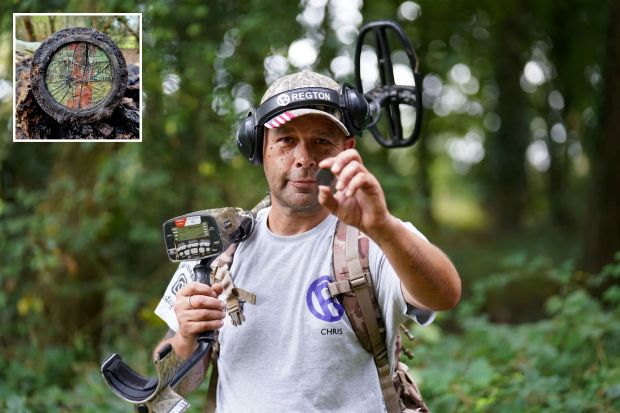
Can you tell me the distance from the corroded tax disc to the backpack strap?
1.42 m

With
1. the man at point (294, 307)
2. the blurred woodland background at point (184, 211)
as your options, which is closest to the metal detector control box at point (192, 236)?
the man at point (294, 307)

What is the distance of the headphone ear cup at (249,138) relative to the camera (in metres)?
2.86

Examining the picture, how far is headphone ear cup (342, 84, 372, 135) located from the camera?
2691 mm

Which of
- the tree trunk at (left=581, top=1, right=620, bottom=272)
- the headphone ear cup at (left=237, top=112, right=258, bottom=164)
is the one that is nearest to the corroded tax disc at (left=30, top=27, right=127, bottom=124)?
the headphone ear cup at (left=237, top=112, right=258, bottom=164)

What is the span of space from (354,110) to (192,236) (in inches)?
29.1

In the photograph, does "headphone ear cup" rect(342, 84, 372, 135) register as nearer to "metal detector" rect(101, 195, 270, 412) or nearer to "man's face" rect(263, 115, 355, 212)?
"man's face" rect(263, 115, 355, 212)

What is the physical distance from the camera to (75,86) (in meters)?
3.30

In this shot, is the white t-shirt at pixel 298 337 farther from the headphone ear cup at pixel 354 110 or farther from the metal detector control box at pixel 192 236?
the headphone ear cup at pixel 354 110

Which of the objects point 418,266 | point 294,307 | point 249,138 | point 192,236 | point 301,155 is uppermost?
point 249,138

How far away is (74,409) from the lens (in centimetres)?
481

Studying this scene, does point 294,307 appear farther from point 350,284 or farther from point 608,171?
point 608,171

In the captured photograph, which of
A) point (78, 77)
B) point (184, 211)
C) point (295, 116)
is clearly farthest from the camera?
point (184, 211)

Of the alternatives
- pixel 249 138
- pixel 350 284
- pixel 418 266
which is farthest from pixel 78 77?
Answer: pixel 418 266

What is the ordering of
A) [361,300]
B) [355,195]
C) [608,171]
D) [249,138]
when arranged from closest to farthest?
[355,195]
[361,300]
[249,138]
[608,171]
